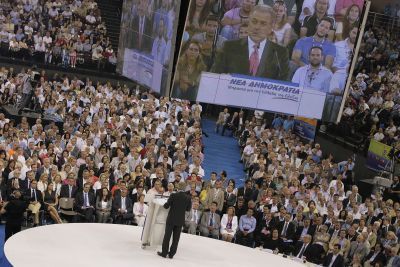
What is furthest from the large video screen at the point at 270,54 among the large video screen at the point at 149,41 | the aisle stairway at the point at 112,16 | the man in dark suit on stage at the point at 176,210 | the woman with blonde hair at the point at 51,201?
the aisle stairway at the point at 112,16

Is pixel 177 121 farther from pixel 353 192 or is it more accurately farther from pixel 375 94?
pixel 375 94

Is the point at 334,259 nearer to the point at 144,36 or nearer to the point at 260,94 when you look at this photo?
the point at 260,94

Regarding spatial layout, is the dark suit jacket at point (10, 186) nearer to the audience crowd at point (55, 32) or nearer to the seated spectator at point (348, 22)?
the seated spectator at point (348, 22)

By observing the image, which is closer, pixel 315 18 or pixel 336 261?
pixel 336 261

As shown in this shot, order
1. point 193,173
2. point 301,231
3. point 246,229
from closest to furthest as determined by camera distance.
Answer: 1. point 246,229
2. point 301,231
3. point 193,173

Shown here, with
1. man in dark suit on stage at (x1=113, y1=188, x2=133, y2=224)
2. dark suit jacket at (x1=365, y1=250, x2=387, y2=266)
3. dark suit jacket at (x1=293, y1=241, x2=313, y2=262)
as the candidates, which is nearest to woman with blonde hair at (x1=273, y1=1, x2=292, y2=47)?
dark suit jacket at (x1=293, y1=241, x2=313, y2=262)

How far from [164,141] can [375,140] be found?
6.40 meters

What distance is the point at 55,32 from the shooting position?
97.8 feet

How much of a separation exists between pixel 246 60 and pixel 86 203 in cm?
560

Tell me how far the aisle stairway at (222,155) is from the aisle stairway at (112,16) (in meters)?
5.92

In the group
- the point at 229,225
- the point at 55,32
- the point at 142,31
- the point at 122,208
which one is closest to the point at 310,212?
the point at 229,225

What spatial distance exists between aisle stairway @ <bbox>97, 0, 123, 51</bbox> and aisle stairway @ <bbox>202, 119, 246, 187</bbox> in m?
5.92

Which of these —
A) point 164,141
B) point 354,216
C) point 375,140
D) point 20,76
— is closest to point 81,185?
point 164,141

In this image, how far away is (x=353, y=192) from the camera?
20578 millimetres
